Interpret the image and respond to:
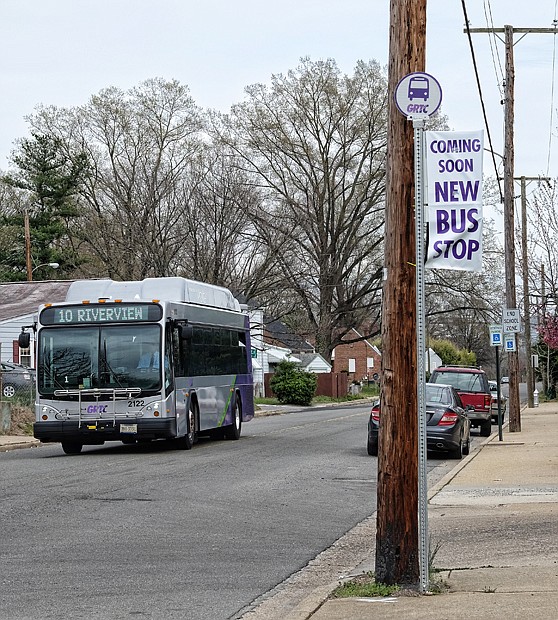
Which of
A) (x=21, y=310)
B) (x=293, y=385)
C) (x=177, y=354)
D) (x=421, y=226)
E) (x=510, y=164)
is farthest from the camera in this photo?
(x=293, y=385)

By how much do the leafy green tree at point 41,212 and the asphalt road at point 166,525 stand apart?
151 feet

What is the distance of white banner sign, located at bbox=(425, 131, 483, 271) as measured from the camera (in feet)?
27.6

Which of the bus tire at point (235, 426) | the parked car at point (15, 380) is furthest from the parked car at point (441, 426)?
the parked car at point (15, 380)

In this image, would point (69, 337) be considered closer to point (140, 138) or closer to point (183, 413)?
point (183, 413)

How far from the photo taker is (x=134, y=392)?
22.4 meters

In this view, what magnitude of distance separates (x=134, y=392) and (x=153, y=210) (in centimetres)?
2752

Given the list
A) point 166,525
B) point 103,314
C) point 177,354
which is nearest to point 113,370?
point 103,314

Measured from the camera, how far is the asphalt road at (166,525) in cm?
869

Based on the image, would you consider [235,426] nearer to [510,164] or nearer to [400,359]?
[510,164]

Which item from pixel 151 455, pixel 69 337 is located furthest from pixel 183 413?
pixel 69 337

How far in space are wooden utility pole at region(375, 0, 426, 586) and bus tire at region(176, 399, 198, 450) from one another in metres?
15.6

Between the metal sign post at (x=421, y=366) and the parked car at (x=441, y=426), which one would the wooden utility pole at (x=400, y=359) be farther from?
the parked car at (x=441, y=426)

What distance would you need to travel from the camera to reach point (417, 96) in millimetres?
8531

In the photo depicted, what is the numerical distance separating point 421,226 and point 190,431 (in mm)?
16471
